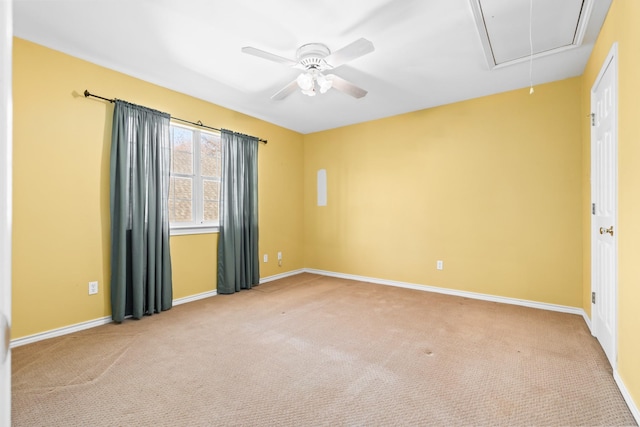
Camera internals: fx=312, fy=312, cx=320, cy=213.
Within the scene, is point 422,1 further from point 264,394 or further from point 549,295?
point 549,295

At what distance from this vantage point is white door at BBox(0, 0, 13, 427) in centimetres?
37

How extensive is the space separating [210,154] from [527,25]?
11.5 feet

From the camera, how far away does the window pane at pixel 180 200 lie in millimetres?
3654

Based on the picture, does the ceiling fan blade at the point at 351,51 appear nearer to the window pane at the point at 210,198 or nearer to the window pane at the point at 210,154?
the window pane at the point at 210,154

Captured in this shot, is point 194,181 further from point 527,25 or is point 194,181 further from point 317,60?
point 527,25

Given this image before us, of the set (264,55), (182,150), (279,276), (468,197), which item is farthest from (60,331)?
(468,197)

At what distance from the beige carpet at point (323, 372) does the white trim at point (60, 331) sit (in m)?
0.08

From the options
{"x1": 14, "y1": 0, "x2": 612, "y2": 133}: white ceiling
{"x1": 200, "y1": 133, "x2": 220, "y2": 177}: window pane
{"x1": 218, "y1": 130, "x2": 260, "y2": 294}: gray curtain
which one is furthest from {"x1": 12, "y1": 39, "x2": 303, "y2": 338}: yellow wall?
{"x1": 218, "y1": 130, "x2": 260, "y2": 294}: gray curtain

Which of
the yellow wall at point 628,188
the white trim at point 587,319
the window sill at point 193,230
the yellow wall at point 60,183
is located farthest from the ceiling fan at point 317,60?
the white trim at point 587,319

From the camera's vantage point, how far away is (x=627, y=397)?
1.79m

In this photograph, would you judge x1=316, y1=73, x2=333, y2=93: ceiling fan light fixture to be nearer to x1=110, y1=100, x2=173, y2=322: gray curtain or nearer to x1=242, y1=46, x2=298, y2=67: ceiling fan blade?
x1=242, y1=46, x2=298, y2=67: ceiling fan blade

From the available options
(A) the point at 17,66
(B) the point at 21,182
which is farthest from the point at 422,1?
(B) the point at 21,182

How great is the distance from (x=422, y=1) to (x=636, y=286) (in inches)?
85.7

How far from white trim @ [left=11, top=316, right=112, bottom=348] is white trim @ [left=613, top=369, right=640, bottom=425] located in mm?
3980
